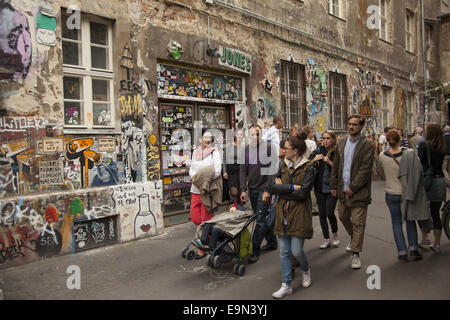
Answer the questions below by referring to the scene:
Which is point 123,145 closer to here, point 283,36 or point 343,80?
point 283,36

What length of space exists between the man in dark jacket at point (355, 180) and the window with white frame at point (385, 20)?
13547 mm

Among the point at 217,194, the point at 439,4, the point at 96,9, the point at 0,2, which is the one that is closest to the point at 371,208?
the point at 217,194

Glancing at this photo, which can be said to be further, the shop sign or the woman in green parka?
the shop sign

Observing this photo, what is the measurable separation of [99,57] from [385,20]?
14.5m

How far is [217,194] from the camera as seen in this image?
6.12 metres

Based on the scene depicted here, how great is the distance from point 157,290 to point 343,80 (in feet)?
38.2

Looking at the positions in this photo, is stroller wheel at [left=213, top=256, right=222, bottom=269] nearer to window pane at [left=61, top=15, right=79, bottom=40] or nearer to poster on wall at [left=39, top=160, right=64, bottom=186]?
poster on wall at [left=39, top=160, right=64, bottom=186]

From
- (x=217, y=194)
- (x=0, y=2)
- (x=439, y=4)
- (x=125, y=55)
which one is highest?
(x=439, y=4)

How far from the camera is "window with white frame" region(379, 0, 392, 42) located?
669 inches

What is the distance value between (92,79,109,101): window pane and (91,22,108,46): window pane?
68cm

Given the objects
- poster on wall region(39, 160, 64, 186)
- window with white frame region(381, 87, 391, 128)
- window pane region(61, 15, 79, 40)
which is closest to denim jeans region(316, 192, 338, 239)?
poster on wall region(39, 160, 64, 186)

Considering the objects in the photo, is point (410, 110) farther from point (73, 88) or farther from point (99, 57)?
point (73, 88)

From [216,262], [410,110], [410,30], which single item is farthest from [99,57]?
[410,30]

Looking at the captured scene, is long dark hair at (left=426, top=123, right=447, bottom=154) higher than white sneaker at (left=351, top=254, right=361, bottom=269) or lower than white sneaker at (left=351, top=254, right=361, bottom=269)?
higher
